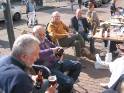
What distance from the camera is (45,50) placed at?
6.18 meters

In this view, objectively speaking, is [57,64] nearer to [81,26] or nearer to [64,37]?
[64,37]

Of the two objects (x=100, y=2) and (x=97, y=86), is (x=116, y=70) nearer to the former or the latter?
(x=97, y=86)

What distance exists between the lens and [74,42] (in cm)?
849

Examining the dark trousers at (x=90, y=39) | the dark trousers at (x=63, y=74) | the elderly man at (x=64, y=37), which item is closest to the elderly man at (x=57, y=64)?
the dark trousers at (x=63, y=74)

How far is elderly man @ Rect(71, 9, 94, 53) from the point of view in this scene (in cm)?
925

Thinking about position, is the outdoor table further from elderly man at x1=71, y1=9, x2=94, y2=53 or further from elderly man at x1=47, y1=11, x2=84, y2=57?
elderly man at x1=71, y1=9, x2=94, y2=53

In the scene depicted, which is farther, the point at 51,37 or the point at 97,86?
the point at 51,37

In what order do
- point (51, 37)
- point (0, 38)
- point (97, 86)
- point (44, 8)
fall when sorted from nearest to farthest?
point (97, 86) < point (51, 37) < point (0, 38) < point (44, 8)

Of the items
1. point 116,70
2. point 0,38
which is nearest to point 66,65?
point 116,70

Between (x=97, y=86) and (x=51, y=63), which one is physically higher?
(x=51, y=63)

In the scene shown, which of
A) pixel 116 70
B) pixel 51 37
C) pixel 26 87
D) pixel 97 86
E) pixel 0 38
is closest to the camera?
pixel 26 87

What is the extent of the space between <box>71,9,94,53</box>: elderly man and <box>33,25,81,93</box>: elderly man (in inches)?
108

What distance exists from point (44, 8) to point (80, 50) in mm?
16968

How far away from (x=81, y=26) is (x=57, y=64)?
3428 mm
